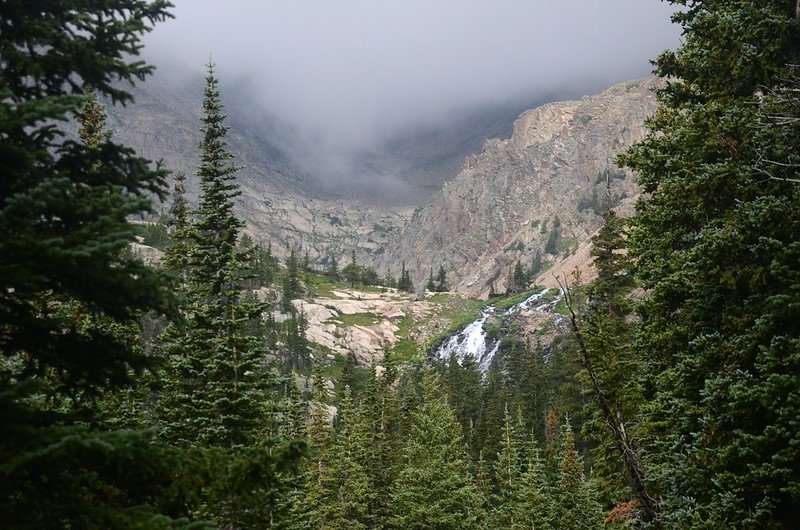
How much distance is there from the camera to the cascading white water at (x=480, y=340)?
422 feet

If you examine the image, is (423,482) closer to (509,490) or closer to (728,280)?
A: (509,490)

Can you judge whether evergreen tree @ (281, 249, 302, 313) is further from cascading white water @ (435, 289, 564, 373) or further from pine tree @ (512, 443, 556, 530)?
pine tree @ (512, 443, 556, 530)

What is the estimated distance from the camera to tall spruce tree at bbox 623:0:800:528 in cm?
952

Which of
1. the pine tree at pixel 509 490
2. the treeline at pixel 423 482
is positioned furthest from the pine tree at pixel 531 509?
the pine tree at pixel 509 490

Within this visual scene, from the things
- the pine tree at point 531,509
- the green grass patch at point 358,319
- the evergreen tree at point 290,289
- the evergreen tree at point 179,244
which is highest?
the evergreen tree at point 290,289

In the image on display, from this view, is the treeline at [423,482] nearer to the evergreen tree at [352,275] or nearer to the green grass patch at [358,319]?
the green grass patch at [358,319]

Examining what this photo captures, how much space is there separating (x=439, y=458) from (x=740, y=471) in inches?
894

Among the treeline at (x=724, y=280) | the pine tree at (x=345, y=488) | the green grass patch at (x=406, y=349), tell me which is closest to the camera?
the treeline at (x=724, y=280)

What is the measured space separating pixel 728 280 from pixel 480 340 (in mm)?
125725

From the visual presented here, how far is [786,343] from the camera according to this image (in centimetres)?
963

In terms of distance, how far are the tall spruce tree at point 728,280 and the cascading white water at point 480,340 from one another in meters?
108

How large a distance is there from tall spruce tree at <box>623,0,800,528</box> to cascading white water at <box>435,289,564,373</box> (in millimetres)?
108288

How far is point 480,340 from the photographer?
442 feet

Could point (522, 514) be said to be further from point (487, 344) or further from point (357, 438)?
point (487, 344)
